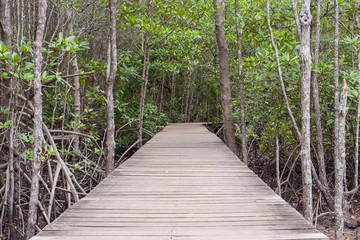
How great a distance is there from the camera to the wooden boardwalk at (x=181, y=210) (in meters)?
1.51

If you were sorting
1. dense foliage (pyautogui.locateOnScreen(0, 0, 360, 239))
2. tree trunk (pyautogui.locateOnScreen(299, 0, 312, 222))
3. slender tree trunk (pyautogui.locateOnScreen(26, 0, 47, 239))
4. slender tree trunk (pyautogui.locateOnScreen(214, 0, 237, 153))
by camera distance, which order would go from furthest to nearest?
slender tree trunk (pyautogui.locateOnScreen(214, 0, 237, 153)) < dense foliage (pyautogui.locateOnScreen(0, 0, 360, 239)) < tree trunk (pyautogui.locateOnScreen(299, 0, 312, 222)) < slender tree trunk (pyautogui.locateOnScreen(26, 0, 47, 239))

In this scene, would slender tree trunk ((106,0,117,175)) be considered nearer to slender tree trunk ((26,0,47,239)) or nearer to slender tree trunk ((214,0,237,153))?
slender tree trunk ((26,0,47,239))

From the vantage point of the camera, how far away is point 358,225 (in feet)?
14.0

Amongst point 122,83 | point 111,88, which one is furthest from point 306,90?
point 122,83

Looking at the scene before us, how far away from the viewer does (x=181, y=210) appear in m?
1.84

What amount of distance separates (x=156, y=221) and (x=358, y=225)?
3.85m

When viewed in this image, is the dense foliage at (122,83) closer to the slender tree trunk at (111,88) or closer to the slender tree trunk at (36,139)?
the slender tree trunk at (36,139)

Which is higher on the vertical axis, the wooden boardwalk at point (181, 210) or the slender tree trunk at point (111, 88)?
the slender tree trunk at point (111, 88)

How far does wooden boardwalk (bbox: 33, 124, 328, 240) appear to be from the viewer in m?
1.51

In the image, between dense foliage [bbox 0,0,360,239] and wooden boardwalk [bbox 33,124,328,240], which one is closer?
wooden boardwalk [bbox 33,124,328,240]

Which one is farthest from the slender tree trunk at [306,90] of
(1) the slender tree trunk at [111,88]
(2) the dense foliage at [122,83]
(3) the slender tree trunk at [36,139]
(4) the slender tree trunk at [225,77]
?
(4) the slender tree trunk at [225,77]

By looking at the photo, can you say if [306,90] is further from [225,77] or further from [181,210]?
[225,77]

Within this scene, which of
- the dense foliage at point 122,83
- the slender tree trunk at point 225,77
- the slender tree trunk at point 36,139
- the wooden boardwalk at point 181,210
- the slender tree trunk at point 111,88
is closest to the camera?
the wooden boardwalk at point 181,210

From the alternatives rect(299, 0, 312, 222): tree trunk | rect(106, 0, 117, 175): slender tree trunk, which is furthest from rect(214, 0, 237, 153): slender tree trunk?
rect(299, 0, 312, 222): tree trunk
